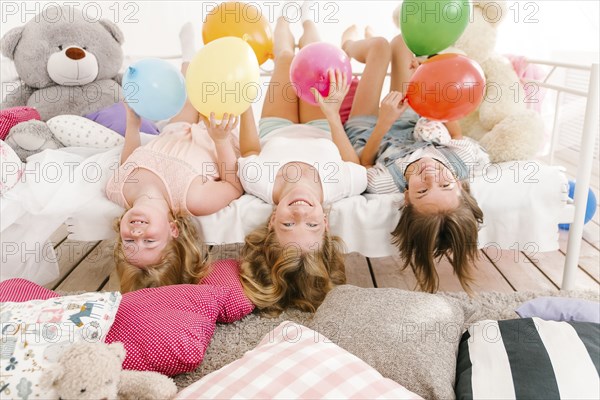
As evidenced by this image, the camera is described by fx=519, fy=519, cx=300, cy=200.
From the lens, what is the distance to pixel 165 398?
910mm

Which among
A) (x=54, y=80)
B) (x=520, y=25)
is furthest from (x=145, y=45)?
(x=520, y=25)

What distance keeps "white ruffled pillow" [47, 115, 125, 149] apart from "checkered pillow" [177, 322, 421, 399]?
3.68 feet

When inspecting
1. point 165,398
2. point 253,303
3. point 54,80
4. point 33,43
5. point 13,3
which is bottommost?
point 253,303

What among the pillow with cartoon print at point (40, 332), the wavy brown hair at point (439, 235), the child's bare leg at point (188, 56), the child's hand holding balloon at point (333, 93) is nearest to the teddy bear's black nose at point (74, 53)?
the child's bare leg at point (188, 56)

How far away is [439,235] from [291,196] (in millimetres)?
448

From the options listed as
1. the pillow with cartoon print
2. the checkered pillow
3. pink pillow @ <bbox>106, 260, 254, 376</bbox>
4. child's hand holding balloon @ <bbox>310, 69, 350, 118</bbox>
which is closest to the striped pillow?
the checkered pillow

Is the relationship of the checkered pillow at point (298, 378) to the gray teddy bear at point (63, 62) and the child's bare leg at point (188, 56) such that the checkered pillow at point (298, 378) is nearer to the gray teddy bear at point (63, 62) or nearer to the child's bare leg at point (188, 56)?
the child's bare leg at point (188, 56)

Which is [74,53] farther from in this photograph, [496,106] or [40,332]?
[496,106]

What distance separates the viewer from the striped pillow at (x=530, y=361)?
86 cm

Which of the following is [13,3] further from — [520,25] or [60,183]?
[520,25]

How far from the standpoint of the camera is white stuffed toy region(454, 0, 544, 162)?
1646 mm

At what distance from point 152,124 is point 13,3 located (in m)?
1.27

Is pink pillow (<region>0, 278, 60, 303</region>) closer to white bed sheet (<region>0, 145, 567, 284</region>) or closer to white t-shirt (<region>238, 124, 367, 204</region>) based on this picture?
white bed sheet (<region>0, 145, 567, 284</region>)

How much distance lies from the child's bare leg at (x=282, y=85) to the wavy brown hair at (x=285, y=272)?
2.29ft
